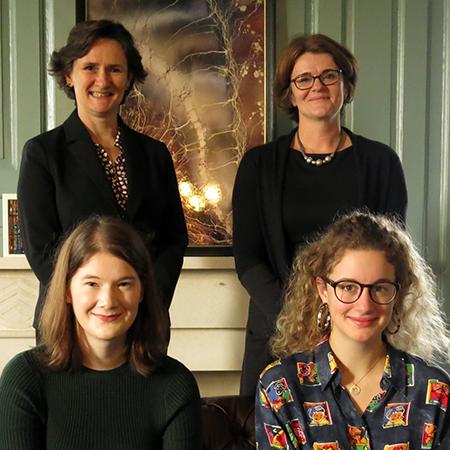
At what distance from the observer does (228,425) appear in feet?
5.46

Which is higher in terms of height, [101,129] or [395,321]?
[101,129]

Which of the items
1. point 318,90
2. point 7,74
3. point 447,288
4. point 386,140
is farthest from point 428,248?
point 7,74

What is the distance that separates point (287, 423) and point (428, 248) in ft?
5.16

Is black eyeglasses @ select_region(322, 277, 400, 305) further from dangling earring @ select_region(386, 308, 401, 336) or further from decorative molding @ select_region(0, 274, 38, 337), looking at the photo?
decorative molding @ select_region(0, 274, 38, 337)

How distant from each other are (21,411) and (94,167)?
752 mm

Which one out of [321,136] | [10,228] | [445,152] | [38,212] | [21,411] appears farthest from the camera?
[445,152]

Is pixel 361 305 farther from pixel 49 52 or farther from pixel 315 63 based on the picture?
pixel 49 52

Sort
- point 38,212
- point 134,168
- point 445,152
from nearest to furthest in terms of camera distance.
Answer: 1. point 38,212
2. point 134,168
3. point 445,152

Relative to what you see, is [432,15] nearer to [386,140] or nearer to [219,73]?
[386,140]

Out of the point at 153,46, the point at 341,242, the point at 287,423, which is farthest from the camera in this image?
the point at 153,46

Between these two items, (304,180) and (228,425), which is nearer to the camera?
(228,425)

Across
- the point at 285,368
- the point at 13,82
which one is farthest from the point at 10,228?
the point at 285,368

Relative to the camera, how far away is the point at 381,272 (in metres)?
1.57

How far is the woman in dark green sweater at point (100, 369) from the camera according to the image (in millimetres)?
1539
